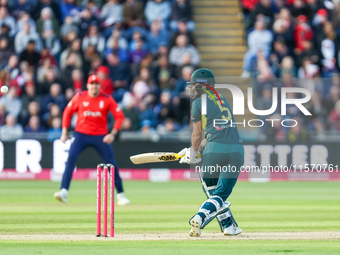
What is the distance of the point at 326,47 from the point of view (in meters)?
20.2

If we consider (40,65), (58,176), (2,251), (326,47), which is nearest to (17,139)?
(58,176)

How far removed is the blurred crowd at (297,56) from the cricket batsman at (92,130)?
20.0ft

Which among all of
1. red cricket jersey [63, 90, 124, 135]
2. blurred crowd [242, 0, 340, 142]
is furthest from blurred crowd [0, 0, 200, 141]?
red cricket jersey [63, 90, 124, 135]

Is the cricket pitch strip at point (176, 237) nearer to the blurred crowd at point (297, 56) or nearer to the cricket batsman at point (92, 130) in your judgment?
the cricket batsman at point (92, 130)

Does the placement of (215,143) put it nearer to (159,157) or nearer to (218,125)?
(218,125)

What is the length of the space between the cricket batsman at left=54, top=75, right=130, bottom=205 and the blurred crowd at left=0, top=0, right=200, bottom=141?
5166 mm

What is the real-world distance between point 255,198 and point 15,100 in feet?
25.1

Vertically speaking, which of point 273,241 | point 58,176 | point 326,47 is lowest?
point 58,176

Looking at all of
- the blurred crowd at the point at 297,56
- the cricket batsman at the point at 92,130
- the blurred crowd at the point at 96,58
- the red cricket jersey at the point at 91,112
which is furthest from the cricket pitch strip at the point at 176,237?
the blurred crowd at the point at 96,58

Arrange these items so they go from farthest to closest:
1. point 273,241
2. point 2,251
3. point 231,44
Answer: point 231,44
point 273,241
point 2,251

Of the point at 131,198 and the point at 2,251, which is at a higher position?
the point at 2,251

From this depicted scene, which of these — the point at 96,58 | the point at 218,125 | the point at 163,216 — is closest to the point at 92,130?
the point at 163,216

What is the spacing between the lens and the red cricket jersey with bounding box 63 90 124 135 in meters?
12.0

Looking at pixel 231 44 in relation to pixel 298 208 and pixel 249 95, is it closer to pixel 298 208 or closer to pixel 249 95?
pixel 249 95
